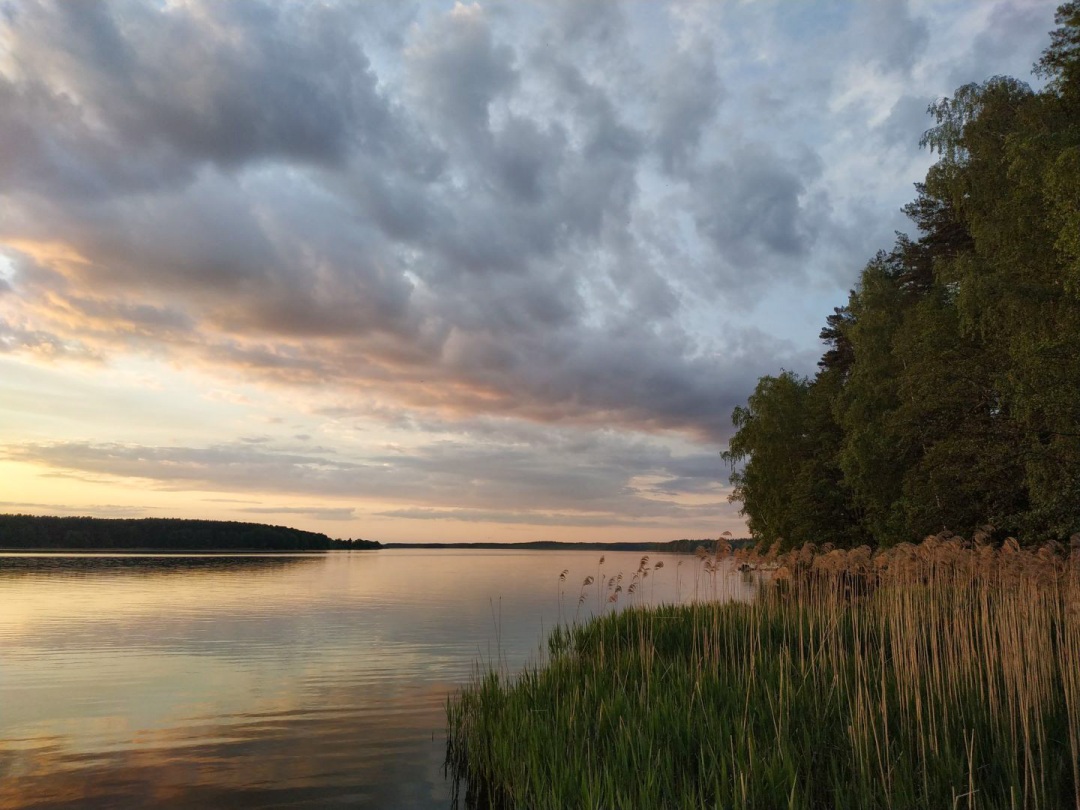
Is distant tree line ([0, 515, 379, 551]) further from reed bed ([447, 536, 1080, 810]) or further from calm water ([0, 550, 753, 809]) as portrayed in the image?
reed bed ([447, 536, 1080, 810])

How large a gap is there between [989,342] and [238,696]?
26484 mm

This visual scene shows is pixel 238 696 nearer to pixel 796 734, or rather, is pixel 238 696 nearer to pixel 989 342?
pixel 796 734

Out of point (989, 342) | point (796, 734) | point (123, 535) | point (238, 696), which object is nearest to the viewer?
point (796, 734)

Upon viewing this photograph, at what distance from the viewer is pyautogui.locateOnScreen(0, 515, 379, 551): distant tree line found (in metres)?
142

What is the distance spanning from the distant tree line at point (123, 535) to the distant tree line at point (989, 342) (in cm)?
15428

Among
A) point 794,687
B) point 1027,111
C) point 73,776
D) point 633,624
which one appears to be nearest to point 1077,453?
point 1027,111

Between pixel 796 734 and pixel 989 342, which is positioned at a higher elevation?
pixel 989 342

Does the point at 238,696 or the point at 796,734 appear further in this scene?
the point at 238,696

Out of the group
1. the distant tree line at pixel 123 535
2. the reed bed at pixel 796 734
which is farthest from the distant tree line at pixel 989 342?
the distant tree line at pixel 123 535

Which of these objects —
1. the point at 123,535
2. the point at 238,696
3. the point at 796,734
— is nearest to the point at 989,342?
the point at 796,734

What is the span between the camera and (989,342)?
25.0 meters

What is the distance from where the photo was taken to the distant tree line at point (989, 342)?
63.1 feet

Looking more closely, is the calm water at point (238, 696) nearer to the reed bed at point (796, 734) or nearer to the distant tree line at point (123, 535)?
the reed bed at point (796, 734)

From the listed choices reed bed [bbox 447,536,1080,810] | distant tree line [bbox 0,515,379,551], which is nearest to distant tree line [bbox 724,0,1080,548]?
reed bed [bbox 447,536,1080,810]
